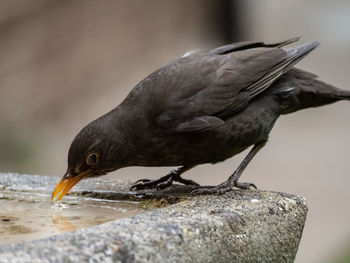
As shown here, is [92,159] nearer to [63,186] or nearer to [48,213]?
[63,186]

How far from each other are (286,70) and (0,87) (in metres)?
6.25

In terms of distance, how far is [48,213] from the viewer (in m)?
4.47

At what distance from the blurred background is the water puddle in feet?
11.0

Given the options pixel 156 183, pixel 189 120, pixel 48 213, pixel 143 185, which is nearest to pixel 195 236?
pixel 48 213

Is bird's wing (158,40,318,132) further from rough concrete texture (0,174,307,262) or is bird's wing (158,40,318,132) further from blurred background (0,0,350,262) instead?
blurred background (0,0,350,262)

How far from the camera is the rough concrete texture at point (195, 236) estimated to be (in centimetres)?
298

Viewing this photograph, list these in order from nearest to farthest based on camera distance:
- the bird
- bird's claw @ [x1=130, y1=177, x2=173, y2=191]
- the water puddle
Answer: the water puddle, the bird, bird's claw @ [x1=130, y1=177, x2=173, y2=191]

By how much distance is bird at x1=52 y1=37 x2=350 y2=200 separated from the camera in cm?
477

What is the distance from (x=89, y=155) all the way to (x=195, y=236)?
150 cm

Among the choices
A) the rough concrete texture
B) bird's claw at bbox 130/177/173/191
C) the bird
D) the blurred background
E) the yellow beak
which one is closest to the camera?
the rough concrete texture

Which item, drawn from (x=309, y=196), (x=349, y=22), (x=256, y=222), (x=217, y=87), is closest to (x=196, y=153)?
(x=217, y=87)

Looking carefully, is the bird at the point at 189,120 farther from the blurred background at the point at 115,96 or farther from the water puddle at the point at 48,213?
the blurred background at the point at 115,96

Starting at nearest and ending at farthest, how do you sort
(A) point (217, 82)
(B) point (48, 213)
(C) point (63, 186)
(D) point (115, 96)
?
1. (B) point (48, 213)
2. (C) point (63, 186)
3. (A) point (217, 82)
4. (D) point (115, 96)

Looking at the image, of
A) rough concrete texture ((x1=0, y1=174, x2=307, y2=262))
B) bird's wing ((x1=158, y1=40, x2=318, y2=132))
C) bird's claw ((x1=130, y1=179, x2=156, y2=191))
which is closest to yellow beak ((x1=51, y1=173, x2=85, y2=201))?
bird's claw ((x1=130, y1=179, x2=156, y2=191))
